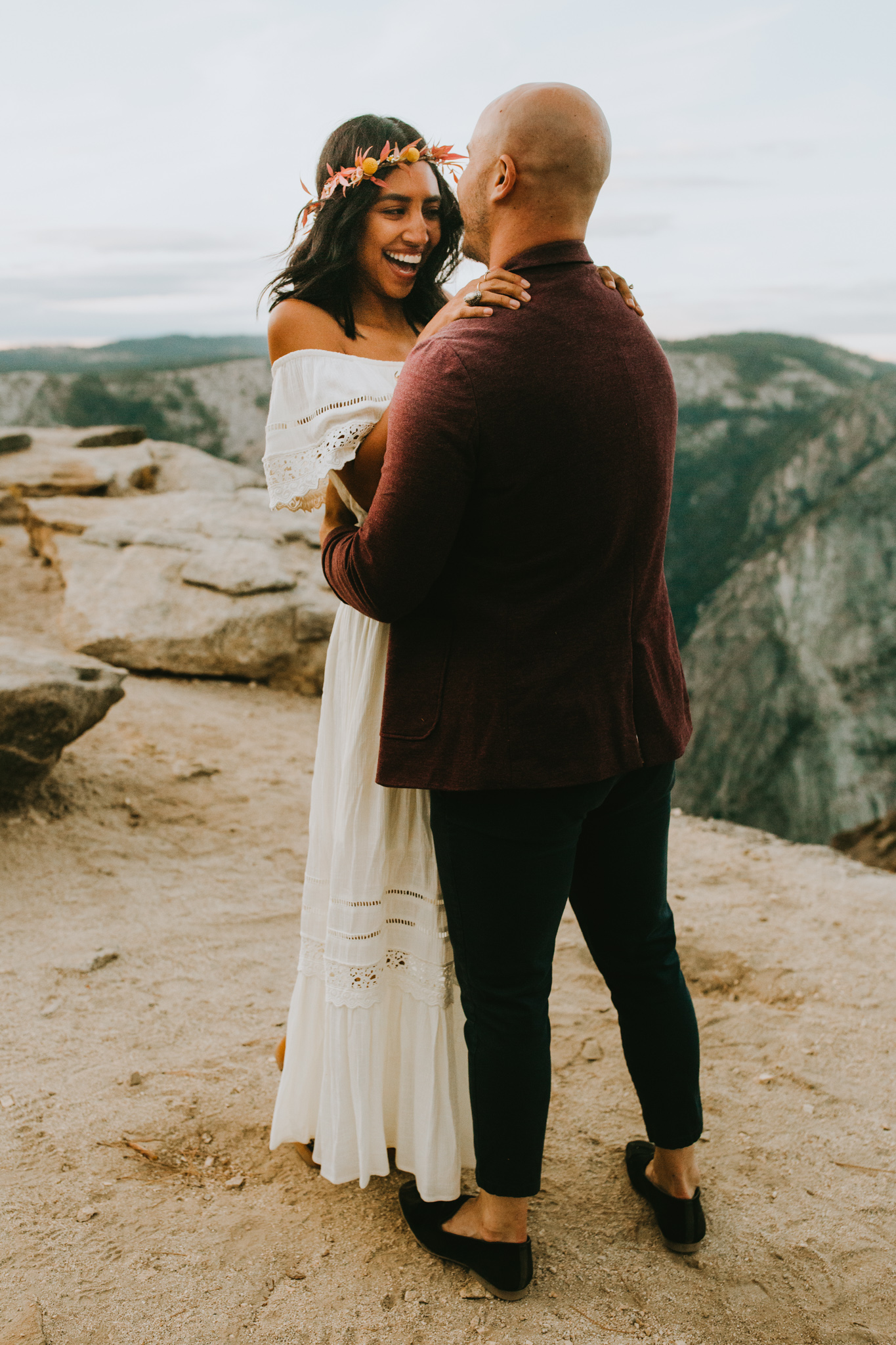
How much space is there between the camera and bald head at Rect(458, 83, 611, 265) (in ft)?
3.98

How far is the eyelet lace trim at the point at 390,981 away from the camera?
5.41 feet

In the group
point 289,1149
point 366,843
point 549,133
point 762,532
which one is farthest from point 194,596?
point 762,532

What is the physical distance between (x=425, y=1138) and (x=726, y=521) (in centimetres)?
1286

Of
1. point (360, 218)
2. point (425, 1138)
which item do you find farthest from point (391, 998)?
point (360, 218)

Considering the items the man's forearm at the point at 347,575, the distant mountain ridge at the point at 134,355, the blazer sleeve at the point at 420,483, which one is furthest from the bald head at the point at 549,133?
the distant mountain ridge at the point at 134,355

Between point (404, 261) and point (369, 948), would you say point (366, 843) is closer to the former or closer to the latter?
point (369, 948)

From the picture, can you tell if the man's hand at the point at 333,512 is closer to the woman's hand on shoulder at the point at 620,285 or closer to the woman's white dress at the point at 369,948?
the woman's white dress at the point at 369,948

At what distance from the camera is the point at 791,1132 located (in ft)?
7.07

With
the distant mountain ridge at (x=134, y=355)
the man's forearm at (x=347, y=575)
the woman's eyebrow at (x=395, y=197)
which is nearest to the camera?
the man's forearm at (x=347, y=575)

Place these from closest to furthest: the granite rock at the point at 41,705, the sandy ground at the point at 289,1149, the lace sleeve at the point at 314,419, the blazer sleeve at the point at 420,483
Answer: the blazer sleeve at the point at 420,483 < the lace sleeve at the point at 314,419 < the sandy ground at the point at 289,1149 < the granite rock at the point at 41,705

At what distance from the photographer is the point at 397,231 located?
1.70m

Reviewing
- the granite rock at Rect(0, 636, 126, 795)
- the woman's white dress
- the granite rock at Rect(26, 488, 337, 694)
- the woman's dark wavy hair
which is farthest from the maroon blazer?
the granite rock at Rect(26, 488, 337, 694)

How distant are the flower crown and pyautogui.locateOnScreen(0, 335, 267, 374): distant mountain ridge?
473 inches

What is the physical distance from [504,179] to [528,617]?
0.59m
